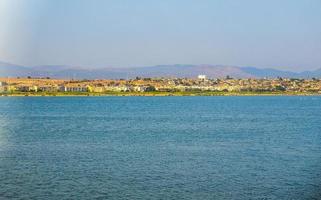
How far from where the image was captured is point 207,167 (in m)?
25.0

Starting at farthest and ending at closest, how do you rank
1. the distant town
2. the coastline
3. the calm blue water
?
the distant town
the coastline
the calm blue water

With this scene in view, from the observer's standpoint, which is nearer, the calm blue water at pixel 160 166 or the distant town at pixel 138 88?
the calm blue water at pixel 160 166

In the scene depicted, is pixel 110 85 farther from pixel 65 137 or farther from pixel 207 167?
pixel 207 167

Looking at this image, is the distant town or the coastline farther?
the distant town

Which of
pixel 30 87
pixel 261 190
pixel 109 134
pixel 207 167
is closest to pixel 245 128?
pixel 109 134

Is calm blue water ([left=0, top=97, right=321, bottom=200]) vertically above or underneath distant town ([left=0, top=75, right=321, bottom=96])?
above

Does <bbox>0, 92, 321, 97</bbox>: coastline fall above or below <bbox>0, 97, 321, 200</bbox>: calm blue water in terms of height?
below

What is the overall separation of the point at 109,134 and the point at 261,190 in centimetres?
2170

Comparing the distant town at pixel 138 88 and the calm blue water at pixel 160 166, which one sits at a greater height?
the calm blue water at pixel 160 166

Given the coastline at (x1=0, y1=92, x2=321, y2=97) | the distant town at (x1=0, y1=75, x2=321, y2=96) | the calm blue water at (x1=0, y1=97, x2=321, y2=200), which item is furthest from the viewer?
the distant town at (x1=0, y1=75, x2=321, y2=96)

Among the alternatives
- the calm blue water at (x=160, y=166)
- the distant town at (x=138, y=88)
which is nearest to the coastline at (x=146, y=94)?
the distant town at (x=138, y=88)

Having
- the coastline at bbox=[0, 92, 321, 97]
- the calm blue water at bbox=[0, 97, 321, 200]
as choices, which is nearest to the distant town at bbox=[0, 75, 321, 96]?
the coastline at bbox=[0, 92, 321, 97]

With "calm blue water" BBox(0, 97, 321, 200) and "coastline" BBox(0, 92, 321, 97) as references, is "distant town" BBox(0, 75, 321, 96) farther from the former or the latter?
"calm blue water" BBox(0, 97, 321, 200)

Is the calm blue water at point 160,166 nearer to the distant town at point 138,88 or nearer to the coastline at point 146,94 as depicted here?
the coastline at point 146,94
